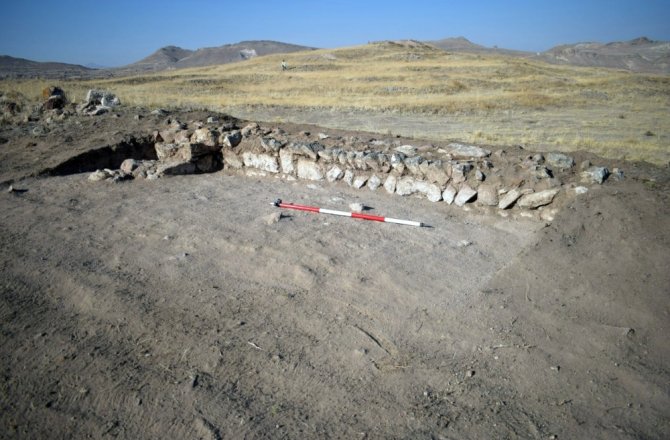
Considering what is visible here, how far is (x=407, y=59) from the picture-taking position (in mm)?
49938

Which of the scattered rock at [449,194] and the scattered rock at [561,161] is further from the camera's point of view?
the scattered rock at [449,194]

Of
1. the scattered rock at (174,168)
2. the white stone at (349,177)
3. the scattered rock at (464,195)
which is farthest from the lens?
the scattered rock at (174,168)

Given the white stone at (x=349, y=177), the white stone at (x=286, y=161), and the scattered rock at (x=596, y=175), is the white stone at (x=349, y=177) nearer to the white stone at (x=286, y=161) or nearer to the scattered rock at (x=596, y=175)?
the white stone at (x=286, y=161)

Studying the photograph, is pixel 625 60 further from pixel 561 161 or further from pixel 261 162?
pixel 261 162

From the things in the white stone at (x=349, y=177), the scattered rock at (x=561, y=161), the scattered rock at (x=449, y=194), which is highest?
the scattered rock at (x=561, y=161)

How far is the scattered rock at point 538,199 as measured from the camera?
20.5ft

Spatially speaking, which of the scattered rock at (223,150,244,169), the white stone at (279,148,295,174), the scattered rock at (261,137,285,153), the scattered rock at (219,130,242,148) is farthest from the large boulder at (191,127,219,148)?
the white stone at (279,148,295,174)

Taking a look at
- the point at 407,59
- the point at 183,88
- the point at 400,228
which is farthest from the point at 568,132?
the point at 407,59

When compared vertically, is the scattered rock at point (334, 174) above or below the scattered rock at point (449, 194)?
above

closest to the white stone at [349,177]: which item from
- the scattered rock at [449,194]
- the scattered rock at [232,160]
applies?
the scattered rock at [449,194]

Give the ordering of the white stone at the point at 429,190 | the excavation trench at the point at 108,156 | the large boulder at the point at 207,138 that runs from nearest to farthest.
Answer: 1. the white stone at the point at 429,190
2. the excavation trench at the point at 108,156
3. the large boulder at the point at 207,138

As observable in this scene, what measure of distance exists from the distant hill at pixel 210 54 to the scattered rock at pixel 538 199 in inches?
4513

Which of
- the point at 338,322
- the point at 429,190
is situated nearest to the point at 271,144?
the point at 429,190

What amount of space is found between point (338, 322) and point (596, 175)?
4691 mm
